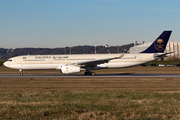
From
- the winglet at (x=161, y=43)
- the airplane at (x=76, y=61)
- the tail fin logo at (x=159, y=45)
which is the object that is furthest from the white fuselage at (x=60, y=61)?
the tail fin logo at (x=159, y=45)

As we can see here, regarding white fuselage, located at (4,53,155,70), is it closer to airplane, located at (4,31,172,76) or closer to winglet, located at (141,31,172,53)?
airplane, located at (4,31,172,76)

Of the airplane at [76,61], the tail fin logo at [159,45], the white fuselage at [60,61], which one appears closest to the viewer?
the airplane at [76,61]

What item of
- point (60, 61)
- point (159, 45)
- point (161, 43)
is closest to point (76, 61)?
point (60, 61)

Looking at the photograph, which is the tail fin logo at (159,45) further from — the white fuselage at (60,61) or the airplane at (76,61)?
the white fuselage at (60,61)

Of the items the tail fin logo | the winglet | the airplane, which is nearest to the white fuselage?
the airplane

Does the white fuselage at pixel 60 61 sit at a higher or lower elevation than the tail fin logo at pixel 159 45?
lower

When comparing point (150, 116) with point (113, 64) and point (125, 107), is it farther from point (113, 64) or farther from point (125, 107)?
point (113, 64)

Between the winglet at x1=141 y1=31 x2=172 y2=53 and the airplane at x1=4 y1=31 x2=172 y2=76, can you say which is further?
the winglet at x1=141 y1=31 x2=172 y2=53

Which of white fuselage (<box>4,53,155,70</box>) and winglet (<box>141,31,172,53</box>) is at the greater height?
winglet (<box>141,31,172,53</box>)

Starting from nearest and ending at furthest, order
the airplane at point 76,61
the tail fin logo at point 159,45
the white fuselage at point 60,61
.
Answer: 1. the airplane at point 76,61
2. the white fuselage at point 60,61
3. the tail fin logo at point 159,45

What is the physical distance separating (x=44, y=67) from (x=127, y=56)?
13.6m

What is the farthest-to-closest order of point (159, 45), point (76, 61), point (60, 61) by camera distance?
point (159, 45) → point (76, 61) → point (60, 61)

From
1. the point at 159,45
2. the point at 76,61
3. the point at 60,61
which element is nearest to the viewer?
the point at 60,61

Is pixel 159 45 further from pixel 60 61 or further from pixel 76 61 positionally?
pixel 60 61
